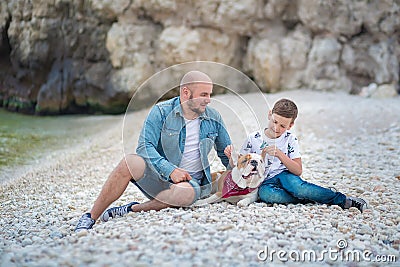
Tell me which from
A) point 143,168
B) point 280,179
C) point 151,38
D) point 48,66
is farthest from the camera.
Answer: point 48,66

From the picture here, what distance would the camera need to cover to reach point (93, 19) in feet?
33.4

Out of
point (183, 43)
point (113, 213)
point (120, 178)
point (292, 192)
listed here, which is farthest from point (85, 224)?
point (183, 43)

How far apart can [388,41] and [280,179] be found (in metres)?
7.20

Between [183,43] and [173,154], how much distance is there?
6986 mm

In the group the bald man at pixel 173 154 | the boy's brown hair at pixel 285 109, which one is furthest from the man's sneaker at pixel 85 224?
the boy's brown hair at pixel 285 109

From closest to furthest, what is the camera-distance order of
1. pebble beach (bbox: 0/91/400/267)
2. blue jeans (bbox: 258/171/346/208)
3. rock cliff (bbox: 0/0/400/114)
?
pebble beach (bbox: 0/91/400/267) < blue jeans (bbox: 258/171/346/208) < rock cliff (bbox: 0/0/400/114)

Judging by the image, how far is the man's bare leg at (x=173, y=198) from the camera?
2.92 metres

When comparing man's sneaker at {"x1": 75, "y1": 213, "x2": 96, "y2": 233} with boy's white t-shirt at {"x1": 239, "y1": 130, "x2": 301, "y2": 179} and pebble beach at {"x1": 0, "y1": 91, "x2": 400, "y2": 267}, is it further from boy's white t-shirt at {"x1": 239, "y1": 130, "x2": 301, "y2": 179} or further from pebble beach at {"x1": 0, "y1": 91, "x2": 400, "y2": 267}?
boy's white t-shirt at {"x1": 239, "y1": 130, "x2": 301, "y2": 179}

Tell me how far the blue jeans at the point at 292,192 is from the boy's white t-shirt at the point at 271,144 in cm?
5

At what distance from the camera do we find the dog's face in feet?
9.57

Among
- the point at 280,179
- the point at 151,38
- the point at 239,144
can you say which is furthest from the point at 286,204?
the point at 151,38

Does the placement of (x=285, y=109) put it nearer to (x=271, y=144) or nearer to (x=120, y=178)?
(x=271, y=144)

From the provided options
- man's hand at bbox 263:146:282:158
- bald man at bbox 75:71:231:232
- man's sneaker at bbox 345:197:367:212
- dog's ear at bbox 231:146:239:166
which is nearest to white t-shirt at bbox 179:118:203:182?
bald man at bbox 75:71:231:232

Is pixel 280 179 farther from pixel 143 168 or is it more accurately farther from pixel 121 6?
pixel 121 6
